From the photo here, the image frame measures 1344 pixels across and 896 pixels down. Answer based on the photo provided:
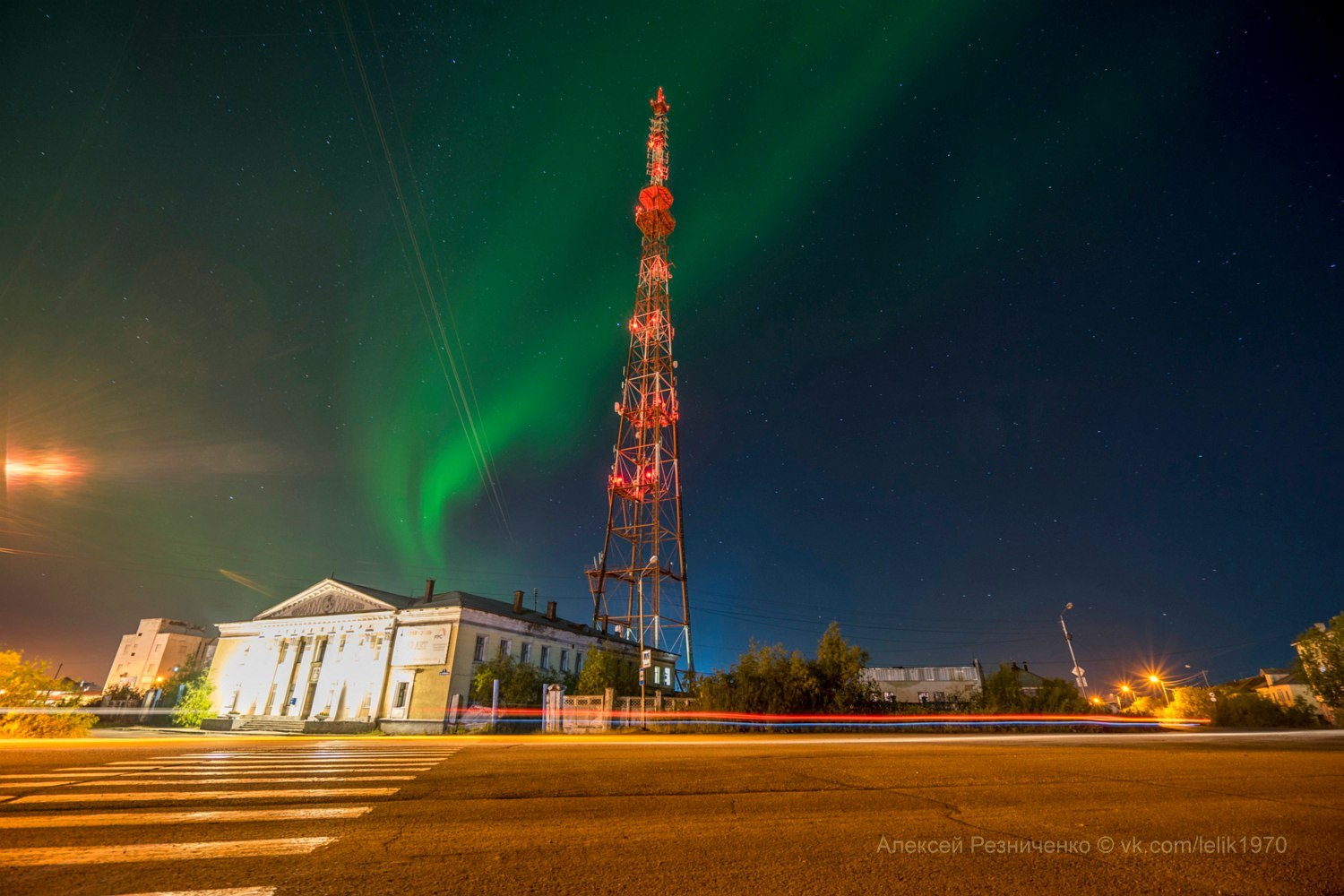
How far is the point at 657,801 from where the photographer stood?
620 centimetres

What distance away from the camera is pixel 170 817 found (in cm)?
489

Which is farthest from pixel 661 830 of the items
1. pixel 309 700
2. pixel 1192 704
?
pixel 1192 704

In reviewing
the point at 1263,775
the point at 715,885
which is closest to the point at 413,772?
the point at 715,885

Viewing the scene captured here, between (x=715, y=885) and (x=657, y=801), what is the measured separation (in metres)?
3.03

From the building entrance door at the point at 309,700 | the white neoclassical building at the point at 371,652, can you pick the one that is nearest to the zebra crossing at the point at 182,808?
the white neoclassical building at the point at 371,652

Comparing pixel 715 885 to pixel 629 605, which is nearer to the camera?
pixel 715 885

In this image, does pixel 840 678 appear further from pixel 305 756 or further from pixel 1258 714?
pixel 1258 714

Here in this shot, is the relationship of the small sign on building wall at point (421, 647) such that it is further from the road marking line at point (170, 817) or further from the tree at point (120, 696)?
the tree at point (120, 696)

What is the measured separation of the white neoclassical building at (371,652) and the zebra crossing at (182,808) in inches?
1140

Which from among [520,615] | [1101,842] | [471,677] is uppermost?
[520,615]

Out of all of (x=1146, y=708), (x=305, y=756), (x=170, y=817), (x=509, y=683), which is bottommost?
(x=305, y=756)

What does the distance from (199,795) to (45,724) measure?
58.2ft

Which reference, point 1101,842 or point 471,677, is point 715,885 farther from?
point 471,677

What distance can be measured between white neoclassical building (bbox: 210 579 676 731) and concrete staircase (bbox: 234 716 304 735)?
11cm
